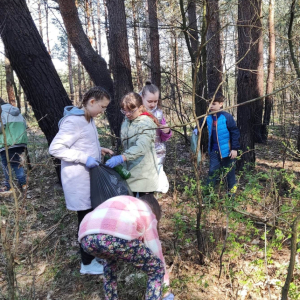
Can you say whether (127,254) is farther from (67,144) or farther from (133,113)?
(133,113)

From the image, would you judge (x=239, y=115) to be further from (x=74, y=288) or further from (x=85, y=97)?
(x=74, y=288)

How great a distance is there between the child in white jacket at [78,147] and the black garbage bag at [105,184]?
7cm

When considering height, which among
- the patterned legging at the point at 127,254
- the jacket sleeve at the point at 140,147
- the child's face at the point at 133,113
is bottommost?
the patterned legging at the point at 127,254

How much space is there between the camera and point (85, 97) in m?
2.49

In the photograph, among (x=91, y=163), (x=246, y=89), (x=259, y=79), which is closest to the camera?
(x=91, y=163)

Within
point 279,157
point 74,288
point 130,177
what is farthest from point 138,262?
point 279,157

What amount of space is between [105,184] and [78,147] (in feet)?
1.36

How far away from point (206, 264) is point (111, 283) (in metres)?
0.96

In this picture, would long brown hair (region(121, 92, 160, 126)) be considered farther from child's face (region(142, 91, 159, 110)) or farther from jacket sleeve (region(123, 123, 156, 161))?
child's face (region(142, 91, 159, 110))

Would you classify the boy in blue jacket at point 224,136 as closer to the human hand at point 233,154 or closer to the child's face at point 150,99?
the human hand at point 233,154

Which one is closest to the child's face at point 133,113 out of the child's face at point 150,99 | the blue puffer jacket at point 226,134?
the child's face at point 150,99

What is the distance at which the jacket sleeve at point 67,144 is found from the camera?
92.4 inches

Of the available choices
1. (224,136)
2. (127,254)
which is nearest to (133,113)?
(127,254)

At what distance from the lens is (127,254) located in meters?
1.76
